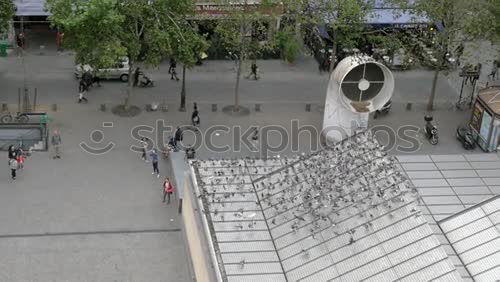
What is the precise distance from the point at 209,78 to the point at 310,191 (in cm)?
2207

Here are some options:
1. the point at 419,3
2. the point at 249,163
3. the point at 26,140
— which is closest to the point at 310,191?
the point at 249,163

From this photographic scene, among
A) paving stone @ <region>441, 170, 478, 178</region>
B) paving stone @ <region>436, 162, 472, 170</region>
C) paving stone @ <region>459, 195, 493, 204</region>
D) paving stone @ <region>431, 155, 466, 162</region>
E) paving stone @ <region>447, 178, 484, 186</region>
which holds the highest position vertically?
paving stone @ <region>431, 155, 466, 162</region>

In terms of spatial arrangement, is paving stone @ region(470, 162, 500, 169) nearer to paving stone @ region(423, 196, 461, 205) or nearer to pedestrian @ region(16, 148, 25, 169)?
paving stone @ region(423, 196, 461, 205)

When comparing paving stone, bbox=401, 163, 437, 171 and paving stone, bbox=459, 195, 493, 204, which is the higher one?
paving stone, bbox=401, 163, 437, 171

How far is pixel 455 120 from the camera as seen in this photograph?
44.3m

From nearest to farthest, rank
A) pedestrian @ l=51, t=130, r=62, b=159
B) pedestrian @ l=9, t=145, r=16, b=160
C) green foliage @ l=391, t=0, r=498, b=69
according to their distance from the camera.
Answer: pedestrian @ l=9, t=145, r=16, b=160, pedestrian @ l=51, t=130, r=62, b=159, green foliage @ l=391, t=0, r=498, b=69

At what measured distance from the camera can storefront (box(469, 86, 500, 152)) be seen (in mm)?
39594

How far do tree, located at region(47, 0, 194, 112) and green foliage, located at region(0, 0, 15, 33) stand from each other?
3.48 m

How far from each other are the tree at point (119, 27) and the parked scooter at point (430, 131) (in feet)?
42.5

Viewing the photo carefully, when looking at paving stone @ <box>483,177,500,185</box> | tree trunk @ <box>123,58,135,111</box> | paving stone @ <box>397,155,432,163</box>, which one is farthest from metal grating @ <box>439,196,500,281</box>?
tree trunk @ <box>123,58,135,111</box>

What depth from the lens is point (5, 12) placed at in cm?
4216

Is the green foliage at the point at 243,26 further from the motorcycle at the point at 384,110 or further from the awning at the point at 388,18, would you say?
the awning at the point at 388,18

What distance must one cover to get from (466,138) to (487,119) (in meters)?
1.64

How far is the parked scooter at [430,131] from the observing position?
135 ft
